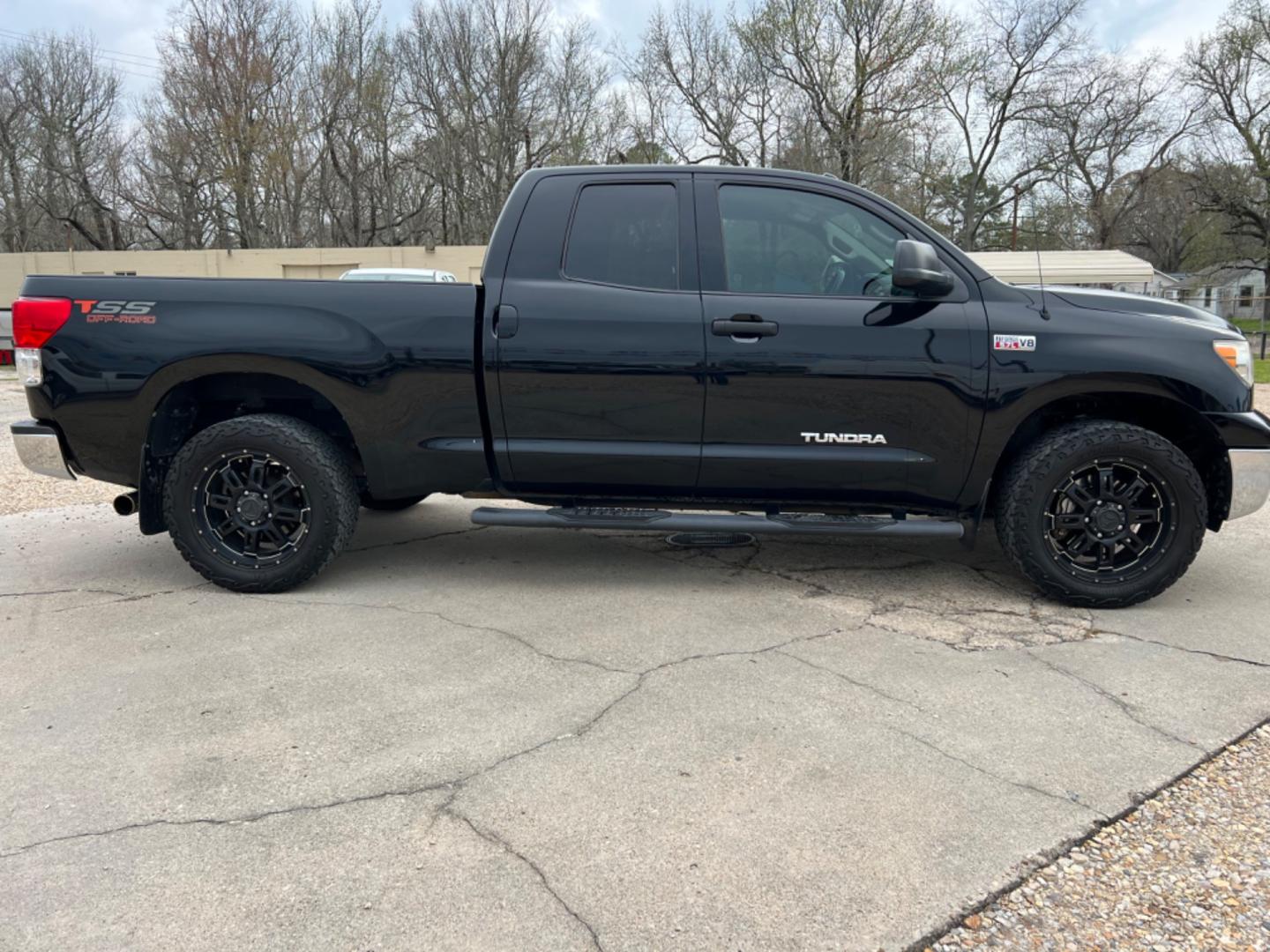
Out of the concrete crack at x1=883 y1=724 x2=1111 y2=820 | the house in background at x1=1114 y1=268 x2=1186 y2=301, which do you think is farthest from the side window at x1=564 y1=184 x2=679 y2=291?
the house in background at x1=1114 y1=268 x2=1186 y2=301

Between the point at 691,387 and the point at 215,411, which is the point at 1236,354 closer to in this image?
the point at 691,387

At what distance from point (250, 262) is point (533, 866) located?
34.8 meters

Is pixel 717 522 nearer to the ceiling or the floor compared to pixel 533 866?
nearer to the ceiling

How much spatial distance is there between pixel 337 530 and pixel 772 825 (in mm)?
2580

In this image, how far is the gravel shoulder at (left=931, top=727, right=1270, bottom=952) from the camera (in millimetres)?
1921

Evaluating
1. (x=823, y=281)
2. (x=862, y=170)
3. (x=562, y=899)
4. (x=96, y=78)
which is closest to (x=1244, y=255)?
(x=862, y=170)

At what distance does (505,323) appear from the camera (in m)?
3.96

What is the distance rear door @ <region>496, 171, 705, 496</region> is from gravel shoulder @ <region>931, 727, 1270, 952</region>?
225 centimetres

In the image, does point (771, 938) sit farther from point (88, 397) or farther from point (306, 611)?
point (88, 397)

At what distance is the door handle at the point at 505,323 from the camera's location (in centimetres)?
396

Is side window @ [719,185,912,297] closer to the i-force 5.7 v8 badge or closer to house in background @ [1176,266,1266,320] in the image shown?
the i-force 5.7 v8 badge

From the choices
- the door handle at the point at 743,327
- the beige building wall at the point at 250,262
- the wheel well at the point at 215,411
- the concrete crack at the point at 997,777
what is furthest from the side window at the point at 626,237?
the beige building wall at the point at 250,262

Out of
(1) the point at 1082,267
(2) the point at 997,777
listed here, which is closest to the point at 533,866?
(2) the point at 997,777

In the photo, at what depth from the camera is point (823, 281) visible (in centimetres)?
401
